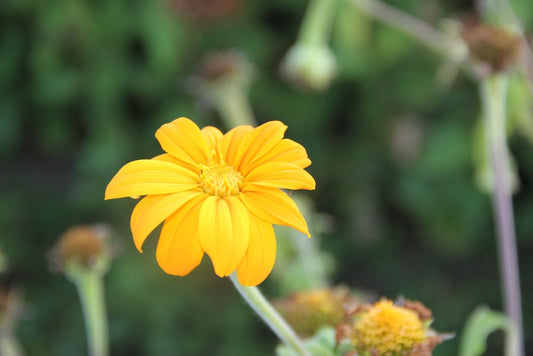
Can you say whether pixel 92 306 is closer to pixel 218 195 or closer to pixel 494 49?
pixel 218 195

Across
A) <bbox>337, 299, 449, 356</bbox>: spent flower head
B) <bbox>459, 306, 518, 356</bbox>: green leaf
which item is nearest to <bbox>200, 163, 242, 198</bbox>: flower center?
<bbox>337, 299, 449, 356</bbox>: spent flower head

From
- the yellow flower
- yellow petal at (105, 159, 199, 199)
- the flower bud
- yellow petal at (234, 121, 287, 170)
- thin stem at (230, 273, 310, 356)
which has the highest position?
the flower bud

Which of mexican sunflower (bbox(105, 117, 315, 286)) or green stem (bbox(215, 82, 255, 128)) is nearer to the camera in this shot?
mexican sunflower (bbox(105, 117, 315, 286))

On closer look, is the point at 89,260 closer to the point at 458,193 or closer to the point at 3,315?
the point at 3,315

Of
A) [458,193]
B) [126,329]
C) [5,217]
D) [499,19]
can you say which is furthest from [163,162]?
[5,217]

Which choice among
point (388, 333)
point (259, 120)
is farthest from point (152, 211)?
point (259, 120)

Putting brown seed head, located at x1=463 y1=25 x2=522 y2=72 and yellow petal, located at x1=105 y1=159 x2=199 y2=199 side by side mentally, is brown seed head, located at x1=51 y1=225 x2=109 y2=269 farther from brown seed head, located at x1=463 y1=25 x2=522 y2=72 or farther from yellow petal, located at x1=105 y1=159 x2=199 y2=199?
brown seed head, located at x1=463 y1=25 x2=522 y2=72
